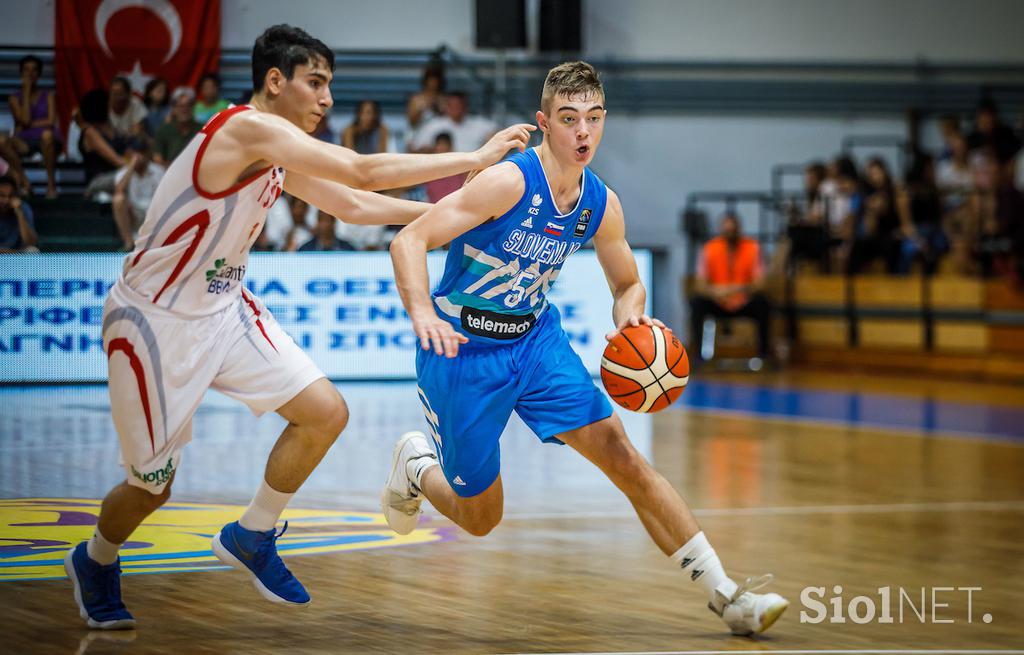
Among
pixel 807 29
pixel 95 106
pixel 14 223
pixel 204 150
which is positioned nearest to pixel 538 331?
pixel 204 150

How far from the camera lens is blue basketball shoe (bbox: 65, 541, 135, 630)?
4.21 m

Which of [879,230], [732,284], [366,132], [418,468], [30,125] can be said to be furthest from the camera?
[879,230]

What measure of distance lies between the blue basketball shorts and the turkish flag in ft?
17.1

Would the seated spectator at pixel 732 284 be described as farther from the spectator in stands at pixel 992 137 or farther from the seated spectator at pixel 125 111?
the seated spectator at pixel 125 111

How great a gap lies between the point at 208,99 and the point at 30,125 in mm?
1712

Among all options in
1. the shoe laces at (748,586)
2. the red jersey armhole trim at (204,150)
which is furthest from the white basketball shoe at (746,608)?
the red jersey armhole trim at (204,150)

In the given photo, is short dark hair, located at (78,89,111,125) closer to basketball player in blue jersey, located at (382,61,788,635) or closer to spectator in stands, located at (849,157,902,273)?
basketball player in blue jersey, located at (382,61,788,635)

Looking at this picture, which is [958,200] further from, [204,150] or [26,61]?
[204,150]

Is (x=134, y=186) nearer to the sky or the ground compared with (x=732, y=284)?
nearer to the sky

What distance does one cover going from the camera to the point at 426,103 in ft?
42.4

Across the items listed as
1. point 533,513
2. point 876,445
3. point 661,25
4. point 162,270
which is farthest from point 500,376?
point 661,25

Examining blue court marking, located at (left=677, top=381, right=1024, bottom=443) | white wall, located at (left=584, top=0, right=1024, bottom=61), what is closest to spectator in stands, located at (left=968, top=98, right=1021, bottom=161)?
white wall, located at (left=584, top=0, right=1024, bottom=61)

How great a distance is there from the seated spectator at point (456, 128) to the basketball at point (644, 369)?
835 centimetres

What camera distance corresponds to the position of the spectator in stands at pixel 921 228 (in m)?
14.2
